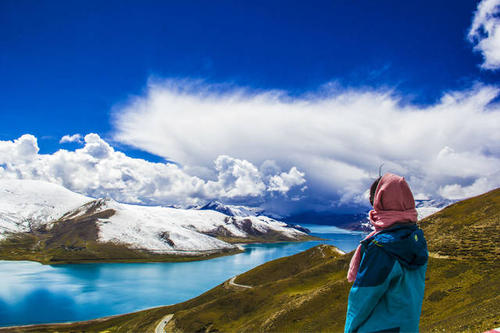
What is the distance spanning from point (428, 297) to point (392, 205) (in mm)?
44896

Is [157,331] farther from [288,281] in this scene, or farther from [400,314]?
[400,314]

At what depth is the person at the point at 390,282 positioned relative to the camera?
391 cm

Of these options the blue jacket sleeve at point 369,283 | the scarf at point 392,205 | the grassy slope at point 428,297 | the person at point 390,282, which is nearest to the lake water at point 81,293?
the grassy slope at point 428,297

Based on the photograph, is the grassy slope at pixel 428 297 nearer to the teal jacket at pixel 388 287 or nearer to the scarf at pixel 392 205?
the teal jacket at pixel 388 287

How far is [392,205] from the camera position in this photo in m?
4.38

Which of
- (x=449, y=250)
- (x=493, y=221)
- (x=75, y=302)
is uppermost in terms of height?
(x=493, y=221)

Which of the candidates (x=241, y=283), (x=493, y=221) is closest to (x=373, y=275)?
(x=493, y=221)

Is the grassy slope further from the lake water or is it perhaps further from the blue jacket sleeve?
the lake water

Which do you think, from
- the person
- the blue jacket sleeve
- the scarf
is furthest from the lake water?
the scarf

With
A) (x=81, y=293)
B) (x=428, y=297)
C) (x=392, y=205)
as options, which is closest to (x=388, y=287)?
(x=392, y=205)

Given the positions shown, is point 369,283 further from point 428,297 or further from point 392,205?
point 428,297

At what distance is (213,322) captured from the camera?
223ft

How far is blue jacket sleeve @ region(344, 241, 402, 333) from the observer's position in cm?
387

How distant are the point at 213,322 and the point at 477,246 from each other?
53344 millimetres
